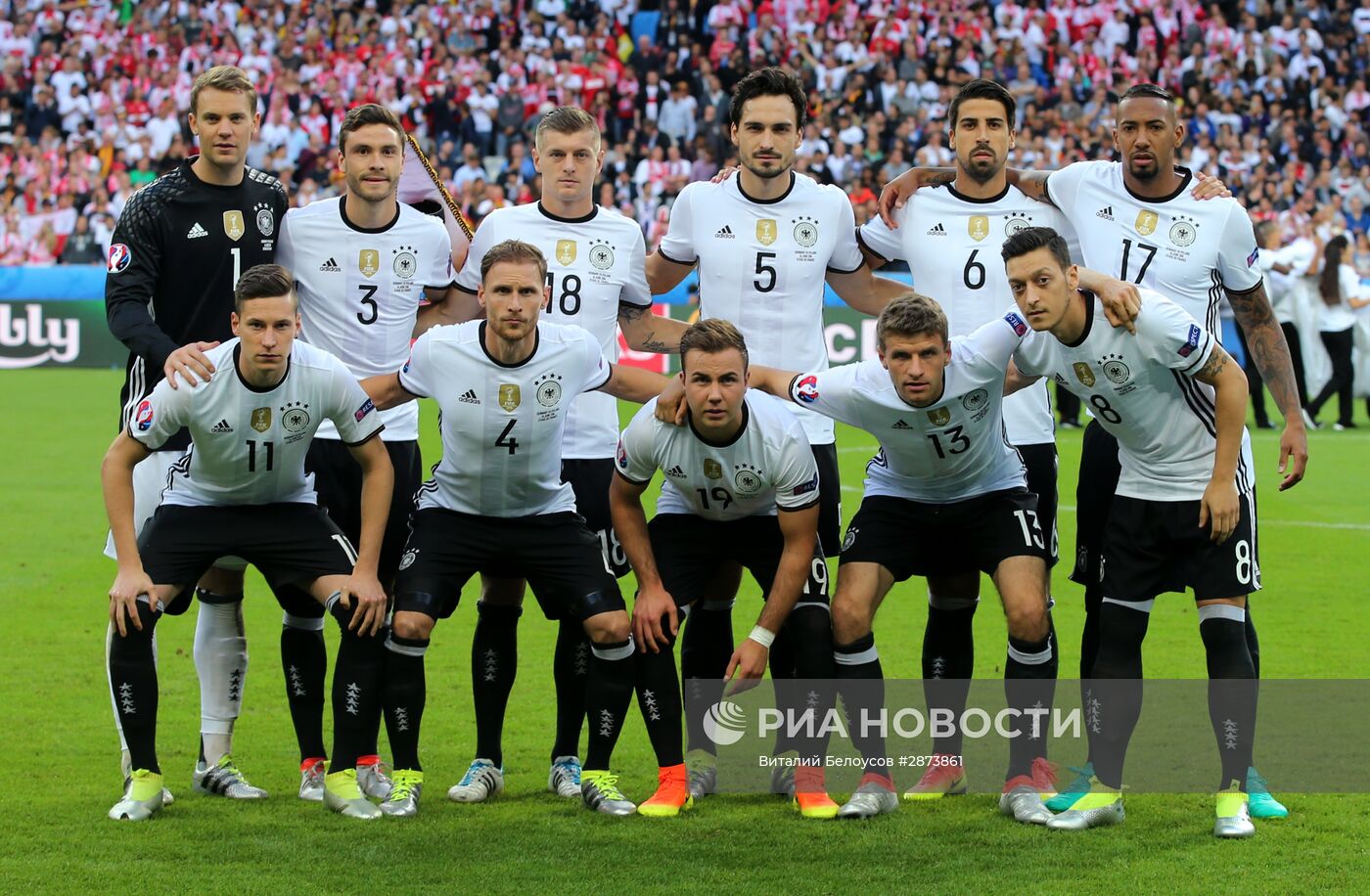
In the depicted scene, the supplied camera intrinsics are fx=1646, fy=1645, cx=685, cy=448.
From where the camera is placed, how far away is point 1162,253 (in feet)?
20.1

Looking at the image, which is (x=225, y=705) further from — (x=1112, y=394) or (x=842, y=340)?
(x=842, y=340)

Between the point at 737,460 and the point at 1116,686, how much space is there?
4.96ft

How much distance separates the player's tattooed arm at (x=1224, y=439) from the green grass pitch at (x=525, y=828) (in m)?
1.03

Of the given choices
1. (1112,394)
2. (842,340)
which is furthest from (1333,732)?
(842,340)

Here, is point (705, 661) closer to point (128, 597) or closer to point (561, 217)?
point (561, 217)

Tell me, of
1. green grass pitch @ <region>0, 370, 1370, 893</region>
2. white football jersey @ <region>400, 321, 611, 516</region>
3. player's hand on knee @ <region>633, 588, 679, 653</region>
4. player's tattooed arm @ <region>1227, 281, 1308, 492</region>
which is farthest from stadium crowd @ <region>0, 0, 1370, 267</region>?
player's hand on knee @ <region>633, 588, 679, 653</region>

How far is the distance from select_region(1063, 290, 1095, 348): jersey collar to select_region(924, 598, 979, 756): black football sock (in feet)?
3.93

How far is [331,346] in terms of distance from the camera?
6359 mm

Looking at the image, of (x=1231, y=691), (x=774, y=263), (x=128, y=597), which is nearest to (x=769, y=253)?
(x=774, y=263)

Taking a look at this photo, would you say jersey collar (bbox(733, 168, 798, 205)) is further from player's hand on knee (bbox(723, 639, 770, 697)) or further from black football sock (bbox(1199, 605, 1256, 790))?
black football sock (bbox(1199, 605, 1256, 790))

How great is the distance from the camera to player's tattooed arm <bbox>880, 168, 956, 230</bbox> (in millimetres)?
6602

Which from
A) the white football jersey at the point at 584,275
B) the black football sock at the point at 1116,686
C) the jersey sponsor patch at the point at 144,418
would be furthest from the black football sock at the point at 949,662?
the jersey sponsor patch at the point at 144,418

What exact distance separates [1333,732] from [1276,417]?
41.2ft

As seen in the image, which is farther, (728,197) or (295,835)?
(728,197)
